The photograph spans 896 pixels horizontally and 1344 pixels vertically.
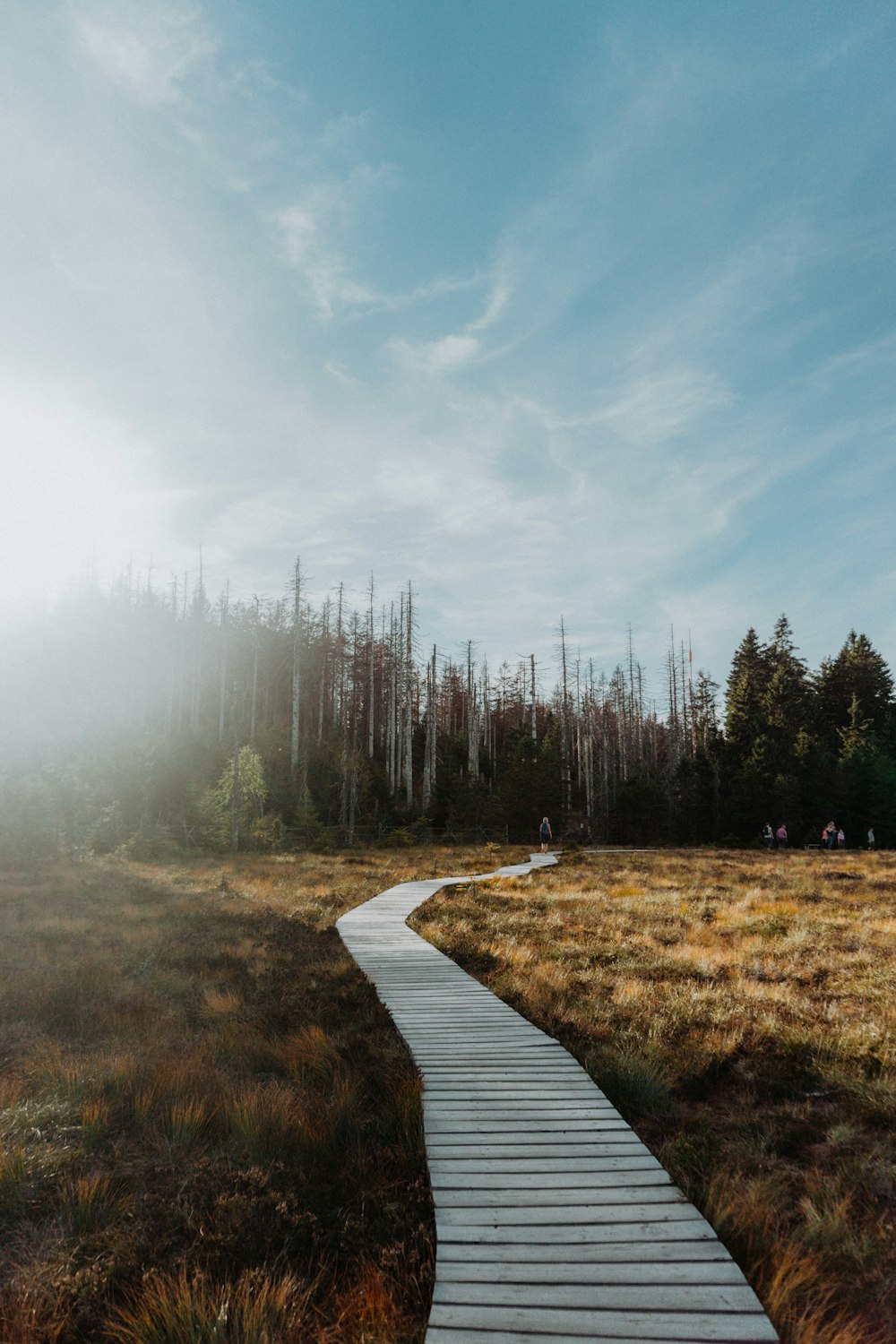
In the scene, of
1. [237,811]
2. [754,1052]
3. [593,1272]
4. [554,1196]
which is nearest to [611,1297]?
[593,1272]

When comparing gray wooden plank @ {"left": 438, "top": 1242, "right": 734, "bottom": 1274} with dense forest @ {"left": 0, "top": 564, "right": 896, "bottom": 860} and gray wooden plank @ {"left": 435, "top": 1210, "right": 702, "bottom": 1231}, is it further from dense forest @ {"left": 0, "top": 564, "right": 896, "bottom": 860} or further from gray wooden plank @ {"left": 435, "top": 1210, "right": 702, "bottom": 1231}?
dense forest @ {"left": 0, "top": 564, "right": 896, "bottom": 860}

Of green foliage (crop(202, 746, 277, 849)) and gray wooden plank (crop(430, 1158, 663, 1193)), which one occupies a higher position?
green foliage (crop(202, 746, 277, 849))

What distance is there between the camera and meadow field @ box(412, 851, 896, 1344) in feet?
12.5

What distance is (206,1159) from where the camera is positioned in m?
4.68

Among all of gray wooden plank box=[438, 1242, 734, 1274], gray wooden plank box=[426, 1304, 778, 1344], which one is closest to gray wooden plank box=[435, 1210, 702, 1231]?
gray wooden plank box=[438, 1242, 734, 1274]

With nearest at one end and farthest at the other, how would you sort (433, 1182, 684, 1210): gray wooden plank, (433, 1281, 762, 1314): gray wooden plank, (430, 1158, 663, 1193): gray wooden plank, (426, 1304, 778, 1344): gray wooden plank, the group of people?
(426, 1304, 778, 1344): gray wooden plank
(433, 1281, 762, 1314): gray wooden plank
(433, 1182, 684, 1210): gray wooden plank
(430, 1158, 663, 1193): gray wooden plank
the group of people

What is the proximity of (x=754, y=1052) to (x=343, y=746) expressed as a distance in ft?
128

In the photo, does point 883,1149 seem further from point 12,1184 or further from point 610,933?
point 610,933

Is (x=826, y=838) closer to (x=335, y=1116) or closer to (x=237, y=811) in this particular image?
(x=237, y=811)

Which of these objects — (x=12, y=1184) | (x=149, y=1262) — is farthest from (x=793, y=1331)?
(x=12, y=1184)

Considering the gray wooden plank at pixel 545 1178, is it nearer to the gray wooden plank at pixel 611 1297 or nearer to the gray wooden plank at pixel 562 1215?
the gray wooden plank at pixel 562 1215

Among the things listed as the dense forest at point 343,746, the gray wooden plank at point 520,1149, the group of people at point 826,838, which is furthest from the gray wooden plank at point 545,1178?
the group of people at point 826,838

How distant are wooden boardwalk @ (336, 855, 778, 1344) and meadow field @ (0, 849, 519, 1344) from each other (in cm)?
23

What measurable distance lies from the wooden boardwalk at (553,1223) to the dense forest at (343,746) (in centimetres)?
2475
